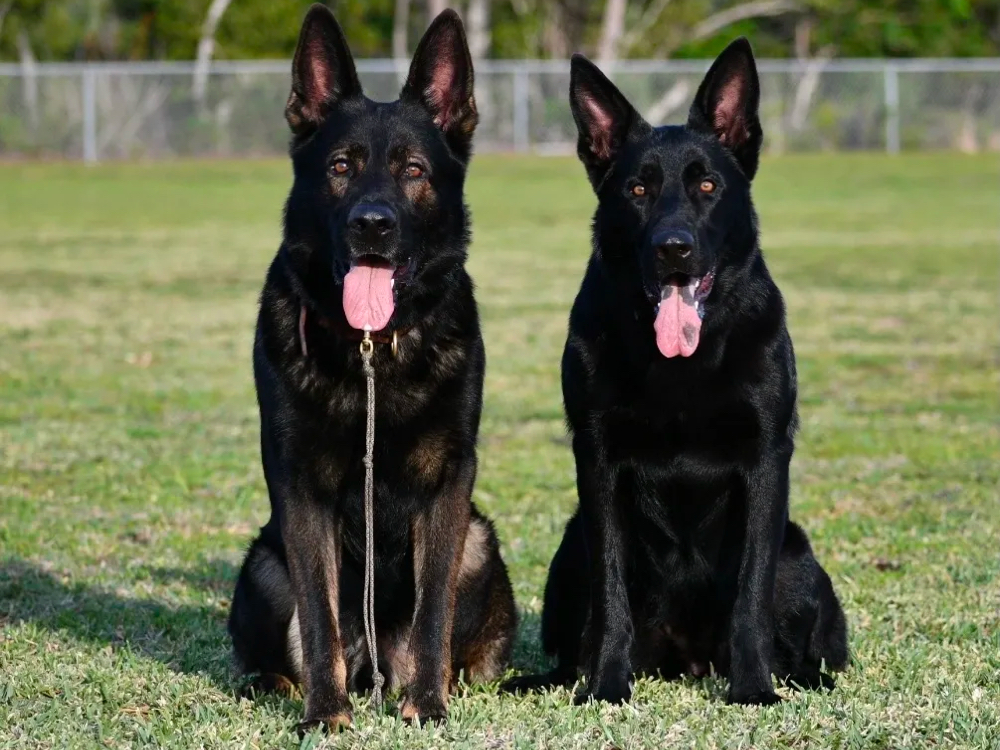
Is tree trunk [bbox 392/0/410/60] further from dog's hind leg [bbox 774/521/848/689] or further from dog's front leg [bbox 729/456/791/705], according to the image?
dog's front leg [bbox 729/456/791/705]

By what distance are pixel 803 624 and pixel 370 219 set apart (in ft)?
5.73

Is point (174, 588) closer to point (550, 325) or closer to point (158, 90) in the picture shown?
point (550, 325)

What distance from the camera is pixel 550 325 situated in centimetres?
1345

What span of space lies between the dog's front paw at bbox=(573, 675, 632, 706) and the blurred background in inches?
1137

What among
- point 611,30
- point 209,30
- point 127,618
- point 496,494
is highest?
point 611,30

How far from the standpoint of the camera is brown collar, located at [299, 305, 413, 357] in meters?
4.32

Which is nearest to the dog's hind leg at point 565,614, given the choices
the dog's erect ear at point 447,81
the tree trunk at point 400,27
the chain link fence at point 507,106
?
the dog's erect ear at point 447,81

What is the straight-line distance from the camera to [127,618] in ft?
17.4

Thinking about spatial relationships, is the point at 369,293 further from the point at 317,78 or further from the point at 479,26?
the point at 479,26

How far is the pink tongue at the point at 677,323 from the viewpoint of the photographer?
4.38 m

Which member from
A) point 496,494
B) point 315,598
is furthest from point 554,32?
point 315,598

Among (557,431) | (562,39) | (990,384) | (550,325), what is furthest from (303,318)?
(562,39)

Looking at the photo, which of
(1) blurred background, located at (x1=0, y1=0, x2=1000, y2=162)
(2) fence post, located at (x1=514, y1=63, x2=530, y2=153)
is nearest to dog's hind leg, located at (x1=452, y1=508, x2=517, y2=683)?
(1) blurred background, located at (x1=0, y1=0, x2=1000, y2=162)

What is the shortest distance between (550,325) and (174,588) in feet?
26.1
